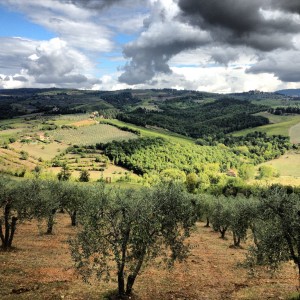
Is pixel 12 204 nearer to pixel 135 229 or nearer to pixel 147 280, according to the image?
pixel 147 280

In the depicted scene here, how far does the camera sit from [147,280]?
40.7 m

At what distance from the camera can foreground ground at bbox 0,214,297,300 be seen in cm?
3372

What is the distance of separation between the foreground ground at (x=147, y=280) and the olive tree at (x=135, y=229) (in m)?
4.61

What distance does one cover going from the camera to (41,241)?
197ft

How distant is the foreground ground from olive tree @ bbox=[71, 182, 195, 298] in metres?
4.61

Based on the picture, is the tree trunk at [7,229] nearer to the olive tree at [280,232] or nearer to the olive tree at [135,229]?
the olive tree at [135,229]

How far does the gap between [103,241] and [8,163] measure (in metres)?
176

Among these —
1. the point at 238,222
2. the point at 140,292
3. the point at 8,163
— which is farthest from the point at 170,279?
the point at 8,163

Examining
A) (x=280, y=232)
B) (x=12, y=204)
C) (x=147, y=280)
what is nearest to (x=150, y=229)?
(x=280, y=232)

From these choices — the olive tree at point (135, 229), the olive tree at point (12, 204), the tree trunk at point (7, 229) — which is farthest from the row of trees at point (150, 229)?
the tree trunk at point (7, 229)

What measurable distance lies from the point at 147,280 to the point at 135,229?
13797mm

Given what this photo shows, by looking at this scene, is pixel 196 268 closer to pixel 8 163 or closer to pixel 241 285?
pixel 241 285

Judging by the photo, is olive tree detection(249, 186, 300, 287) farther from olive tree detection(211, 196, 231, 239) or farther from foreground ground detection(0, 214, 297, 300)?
olive tree detection(211, 196, 231, 239)

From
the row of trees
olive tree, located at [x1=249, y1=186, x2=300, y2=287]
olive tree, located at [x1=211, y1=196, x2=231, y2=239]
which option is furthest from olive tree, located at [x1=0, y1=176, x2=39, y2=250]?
olive tree, located at [x1=211, y1=196, x2=231, y2=239]
